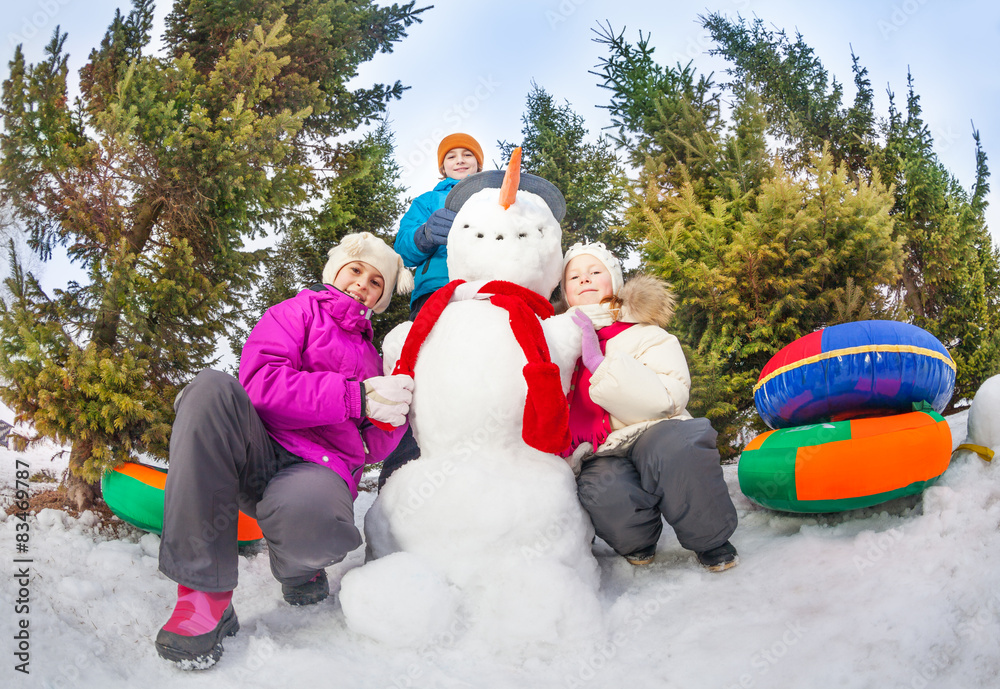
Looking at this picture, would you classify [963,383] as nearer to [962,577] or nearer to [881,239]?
[881,239]

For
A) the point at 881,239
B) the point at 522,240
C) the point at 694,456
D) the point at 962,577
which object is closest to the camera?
the point at 962,577

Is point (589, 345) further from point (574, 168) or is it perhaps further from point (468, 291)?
point (574, 168)

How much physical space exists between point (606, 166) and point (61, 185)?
372 centimetres

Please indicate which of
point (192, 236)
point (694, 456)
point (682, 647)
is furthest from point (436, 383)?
point (192, 236)

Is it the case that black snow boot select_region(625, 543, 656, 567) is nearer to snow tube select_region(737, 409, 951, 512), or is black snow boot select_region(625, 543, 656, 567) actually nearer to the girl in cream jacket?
the girl in cream jacket

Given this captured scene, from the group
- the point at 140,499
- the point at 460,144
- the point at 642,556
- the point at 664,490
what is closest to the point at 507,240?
the point at 664,490

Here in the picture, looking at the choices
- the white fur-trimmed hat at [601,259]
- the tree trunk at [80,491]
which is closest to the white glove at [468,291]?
the white fur-trimmed hat at [601,259]

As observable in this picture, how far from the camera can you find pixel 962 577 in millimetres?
1824

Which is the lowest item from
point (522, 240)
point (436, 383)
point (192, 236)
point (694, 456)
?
point (694, 456)

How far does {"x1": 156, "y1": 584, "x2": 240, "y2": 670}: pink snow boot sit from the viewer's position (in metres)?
1.80

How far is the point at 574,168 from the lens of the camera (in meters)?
5.31

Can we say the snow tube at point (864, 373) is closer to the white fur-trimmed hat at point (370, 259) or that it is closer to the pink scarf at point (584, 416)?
the pink scarf at point (584, 416)

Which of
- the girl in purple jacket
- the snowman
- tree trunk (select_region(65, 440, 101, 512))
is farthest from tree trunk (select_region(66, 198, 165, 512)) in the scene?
the snowman

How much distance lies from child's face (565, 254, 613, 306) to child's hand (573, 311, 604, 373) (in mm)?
220
